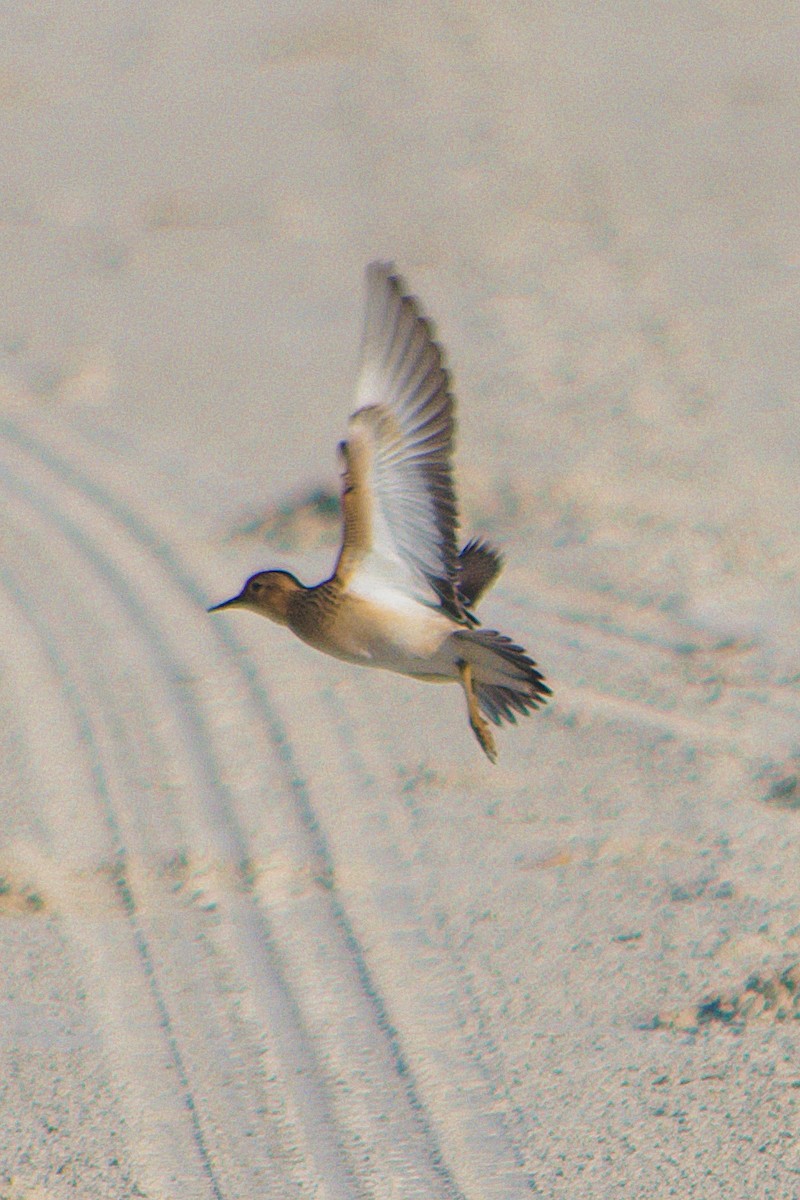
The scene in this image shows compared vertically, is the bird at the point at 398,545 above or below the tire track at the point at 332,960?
above

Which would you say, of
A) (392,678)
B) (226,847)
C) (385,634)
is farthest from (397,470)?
(392,678)

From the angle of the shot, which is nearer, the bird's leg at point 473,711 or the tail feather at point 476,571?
the bird's leg at point 473,711

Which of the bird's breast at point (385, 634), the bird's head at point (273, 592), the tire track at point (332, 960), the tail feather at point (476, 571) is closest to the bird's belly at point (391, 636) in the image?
the bird's breast at point (385, 634)

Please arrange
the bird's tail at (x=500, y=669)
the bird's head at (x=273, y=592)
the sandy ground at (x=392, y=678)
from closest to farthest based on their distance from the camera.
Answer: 1. the bird's tail at (x=500, y=669)
2. the bird's head at (x=273, y=592)
3. the sandy ground at (x=392, y=678)

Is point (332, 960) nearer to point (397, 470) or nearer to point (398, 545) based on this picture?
point (398, 545)

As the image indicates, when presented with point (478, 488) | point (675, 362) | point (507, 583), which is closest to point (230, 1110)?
point (507, 583)

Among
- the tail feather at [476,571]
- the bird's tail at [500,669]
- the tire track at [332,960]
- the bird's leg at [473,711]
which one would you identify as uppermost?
the tail feather at [476,571]

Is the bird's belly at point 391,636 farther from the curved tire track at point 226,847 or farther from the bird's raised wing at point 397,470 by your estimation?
the curved tire track at point 226,847
